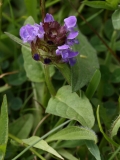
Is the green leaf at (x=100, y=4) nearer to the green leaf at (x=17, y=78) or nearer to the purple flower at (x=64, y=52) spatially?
the purple flower at (x=64, y=52)

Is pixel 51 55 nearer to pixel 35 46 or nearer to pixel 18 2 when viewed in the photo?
pixel 35 46

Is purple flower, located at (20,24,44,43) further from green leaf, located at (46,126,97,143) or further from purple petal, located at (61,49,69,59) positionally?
green leaf, located at (46,126,97,143)

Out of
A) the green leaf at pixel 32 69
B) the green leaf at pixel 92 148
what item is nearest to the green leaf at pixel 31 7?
the green leaf at pixel 32 69

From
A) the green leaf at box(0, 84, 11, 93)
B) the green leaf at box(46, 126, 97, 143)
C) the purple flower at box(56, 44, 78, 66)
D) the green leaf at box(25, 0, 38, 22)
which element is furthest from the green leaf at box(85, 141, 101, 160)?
the green leaf at box(25, 0, 38, 22)

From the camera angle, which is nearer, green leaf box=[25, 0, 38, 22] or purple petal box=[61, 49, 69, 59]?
purple petal box=[61, 49, 69, 59]

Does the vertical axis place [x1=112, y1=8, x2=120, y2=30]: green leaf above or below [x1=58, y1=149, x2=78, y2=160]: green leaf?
above

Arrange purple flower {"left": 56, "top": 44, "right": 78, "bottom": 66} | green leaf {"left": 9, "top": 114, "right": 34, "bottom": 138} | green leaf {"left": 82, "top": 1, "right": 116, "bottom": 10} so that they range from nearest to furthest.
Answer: purple flower {"left": 56, "top": 44, "right": 78, "bottom": 66}, green leaf {"left": 82, "top": 1, "right": 116, "bottom": 10}, green leaf {"left": 9, "top": 114, "right": 34, "bottom": 138}

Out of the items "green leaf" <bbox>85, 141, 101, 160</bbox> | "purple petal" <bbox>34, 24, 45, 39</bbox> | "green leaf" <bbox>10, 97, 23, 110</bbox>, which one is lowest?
"green leaf" <bbox>85, 141, 101, 160</bbox>

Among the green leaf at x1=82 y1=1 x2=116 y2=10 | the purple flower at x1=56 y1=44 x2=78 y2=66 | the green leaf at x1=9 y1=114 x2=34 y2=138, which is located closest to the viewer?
the purple flower at x1=56 y1=44 x2=78 y2=66
